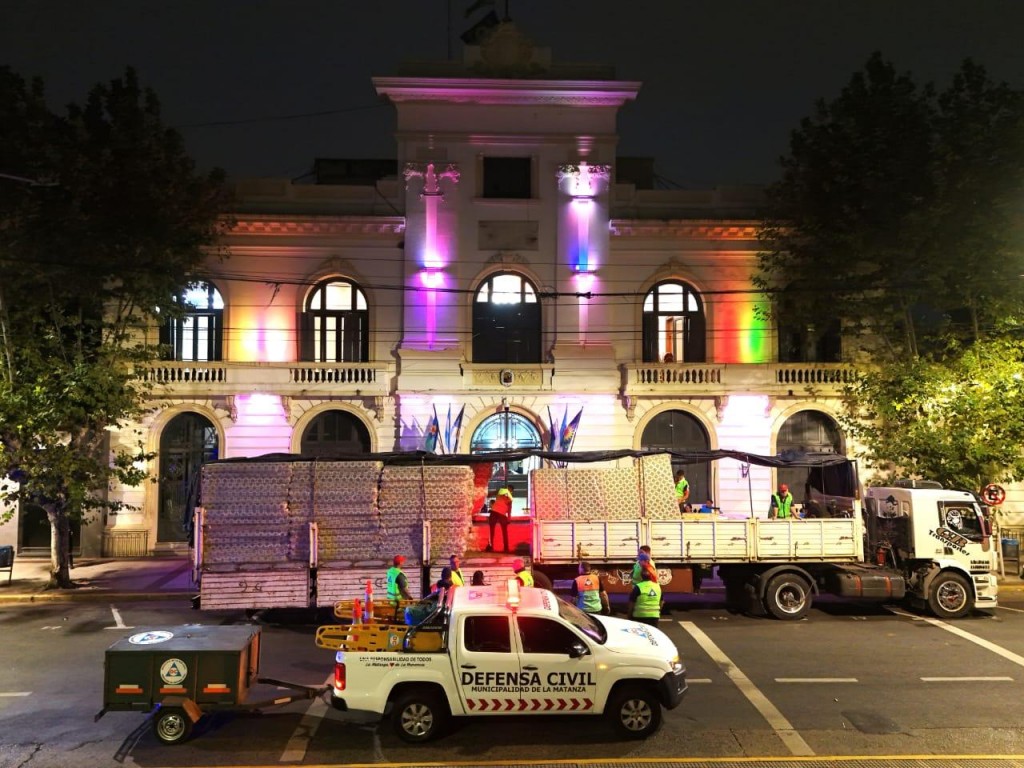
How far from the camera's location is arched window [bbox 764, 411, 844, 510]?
28.7 metres

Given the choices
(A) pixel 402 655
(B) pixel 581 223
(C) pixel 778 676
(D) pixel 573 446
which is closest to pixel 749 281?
(B) pixel 581 223

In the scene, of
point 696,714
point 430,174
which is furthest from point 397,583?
point 430,174

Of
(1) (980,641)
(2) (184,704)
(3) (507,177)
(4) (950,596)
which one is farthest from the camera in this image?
(3) (507,177)

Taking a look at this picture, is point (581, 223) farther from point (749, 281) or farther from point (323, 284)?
point (323, 284)

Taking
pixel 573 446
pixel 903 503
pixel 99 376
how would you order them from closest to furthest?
1. pixel 903 503
2. pixel 99 376
3. pixel 573 446

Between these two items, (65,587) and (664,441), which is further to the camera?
(664,441)

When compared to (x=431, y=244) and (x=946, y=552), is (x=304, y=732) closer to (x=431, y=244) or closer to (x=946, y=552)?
(x=946, y=552)

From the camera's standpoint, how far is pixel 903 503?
18531 millimetres

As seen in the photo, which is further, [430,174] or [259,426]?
[430,174]

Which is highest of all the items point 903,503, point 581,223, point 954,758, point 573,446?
point 581,223

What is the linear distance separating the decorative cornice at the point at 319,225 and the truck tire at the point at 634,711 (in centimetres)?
2120

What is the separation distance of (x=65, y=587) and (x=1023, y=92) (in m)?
28.4

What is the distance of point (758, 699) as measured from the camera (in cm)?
1184

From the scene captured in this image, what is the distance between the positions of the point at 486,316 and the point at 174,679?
2015 centimetres
